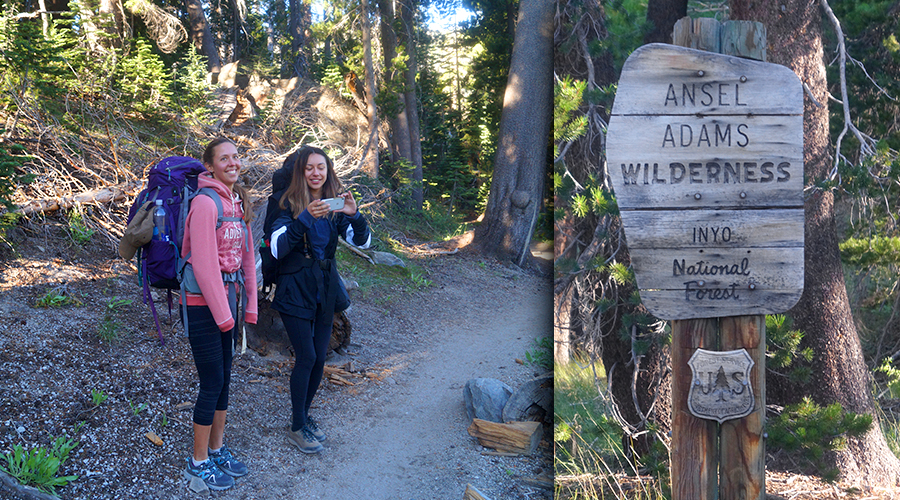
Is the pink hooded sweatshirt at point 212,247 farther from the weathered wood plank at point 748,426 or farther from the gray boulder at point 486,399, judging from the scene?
the weathered wood plank at point 748,426

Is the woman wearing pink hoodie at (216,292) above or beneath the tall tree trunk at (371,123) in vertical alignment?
beneath

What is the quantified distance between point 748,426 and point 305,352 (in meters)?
2.40

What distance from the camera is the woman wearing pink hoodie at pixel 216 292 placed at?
3.06 metres

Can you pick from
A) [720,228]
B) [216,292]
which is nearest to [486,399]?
[216,292]

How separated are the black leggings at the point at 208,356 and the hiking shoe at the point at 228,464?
315 mm

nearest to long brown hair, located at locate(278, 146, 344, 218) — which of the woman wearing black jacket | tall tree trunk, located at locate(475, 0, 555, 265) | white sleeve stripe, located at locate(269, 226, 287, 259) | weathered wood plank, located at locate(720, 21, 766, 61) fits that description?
the woman wearing black jacket

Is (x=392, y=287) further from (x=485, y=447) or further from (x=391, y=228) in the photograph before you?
(x=485, y=447)

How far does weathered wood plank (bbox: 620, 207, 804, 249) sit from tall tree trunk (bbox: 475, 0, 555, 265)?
4.75m

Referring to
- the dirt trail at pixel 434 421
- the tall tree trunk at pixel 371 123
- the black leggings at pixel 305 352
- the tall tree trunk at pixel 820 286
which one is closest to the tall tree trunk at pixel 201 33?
the tall tree trunk at pixel 371 123

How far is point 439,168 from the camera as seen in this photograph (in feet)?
27.9

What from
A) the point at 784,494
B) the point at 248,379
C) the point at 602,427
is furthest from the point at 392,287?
the point at 784,494

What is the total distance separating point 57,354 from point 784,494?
443cm

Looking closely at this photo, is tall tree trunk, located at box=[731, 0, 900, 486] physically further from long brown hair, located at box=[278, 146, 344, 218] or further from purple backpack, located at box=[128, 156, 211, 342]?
purple backpack, located at box=[128, 156, 211, 342]

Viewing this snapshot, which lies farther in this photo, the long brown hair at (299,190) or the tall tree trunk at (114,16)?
the tall tree trunk at (114,16)
